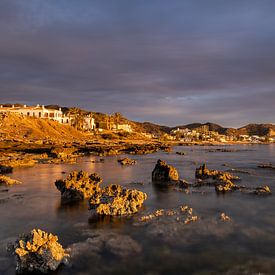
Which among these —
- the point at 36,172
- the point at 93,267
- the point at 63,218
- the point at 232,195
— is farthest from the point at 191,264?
the point at 36,172

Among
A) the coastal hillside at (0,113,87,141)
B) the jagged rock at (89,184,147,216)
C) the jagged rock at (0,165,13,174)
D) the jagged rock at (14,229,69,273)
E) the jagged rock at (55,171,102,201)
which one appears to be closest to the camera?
the jagged rock at (14,229,69,273)

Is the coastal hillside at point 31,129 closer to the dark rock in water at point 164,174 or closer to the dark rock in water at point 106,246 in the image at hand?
the dark rock in water at point 164,174

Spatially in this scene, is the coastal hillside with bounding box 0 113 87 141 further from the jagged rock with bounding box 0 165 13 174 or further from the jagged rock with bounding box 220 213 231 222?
the jagged rock with bounding box 220 213 231 222

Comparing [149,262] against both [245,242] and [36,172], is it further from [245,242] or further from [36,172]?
[36,172]

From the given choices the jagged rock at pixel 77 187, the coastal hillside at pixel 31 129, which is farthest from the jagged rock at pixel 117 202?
the coastal hillside at pixel 31 129

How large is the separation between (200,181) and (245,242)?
25.4m

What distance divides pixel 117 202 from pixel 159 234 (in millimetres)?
6742

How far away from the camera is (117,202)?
100 feet

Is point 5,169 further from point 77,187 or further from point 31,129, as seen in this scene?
point 31,129

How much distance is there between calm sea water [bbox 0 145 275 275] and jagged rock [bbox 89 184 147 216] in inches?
37.0

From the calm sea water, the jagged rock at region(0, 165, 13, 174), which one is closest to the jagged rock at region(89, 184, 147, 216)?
the calm sea water

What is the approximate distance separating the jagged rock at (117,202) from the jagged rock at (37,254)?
9713 mm

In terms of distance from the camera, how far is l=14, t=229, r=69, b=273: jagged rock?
61.5ft

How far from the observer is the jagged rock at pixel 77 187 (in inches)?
1441
